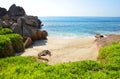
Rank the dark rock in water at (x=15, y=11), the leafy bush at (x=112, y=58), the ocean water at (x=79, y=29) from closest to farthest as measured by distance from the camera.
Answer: the leafy bush at (x=112, y=58), the ocean water at (x=79, y=29), the dark rock in water at (x=15, y=11)

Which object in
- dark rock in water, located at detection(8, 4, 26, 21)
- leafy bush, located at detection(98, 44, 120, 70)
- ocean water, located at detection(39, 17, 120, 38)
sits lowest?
ocean water, located at detection(39, 17, 120, 38)

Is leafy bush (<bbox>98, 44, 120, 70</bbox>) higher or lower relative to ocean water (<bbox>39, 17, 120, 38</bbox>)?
higher

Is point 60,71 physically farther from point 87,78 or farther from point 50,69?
point 87,78

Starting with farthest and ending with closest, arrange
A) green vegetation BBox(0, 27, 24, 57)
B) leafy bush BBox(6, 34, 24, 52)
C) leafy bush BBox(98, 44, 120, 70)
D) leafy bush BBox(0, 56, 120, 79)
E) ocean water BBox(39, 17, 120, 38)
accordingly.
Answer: ocean water BBox(39, 17, 120, 38)
leafy bush BBox(6, 34, 24, 52)
green vegetation BBox(0, 27, 24, 57)
leafy bush BBox(98, 44, 120, 70)
leafy bush BBox(0, 56, 120, 79)

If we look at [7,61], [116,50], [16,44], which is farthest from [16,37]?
[116,50]

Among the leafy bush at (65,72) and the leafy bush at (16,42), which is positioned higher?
the leafy bush at (65,72)

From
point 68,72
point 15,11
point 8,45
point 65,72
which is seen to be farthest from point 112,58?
point 15,11

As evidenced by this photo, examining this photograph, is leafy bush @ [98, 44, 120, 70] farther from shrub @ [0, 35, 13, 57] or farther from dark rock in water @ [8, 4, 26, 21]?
dark rock in water @ [8, 4, 26, 21]

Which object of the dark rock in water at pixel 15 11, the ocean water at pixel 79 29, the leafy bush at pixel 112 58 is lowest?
the ocean water at pixel 79 29

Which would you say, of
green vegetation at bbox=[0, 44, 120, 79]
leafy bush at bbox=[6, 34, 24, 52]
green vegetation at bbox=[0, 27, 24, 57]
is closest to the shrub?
green vegetation at bbox=[0, 27, 24, 57]

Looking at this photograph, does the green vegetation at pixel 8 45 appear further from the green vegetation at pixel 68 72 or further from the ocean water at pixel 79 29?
the ocean water at pixel 79 29

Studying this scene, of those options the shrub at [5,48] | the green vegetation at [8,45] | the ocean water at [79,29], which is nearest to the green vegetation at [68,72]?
the shrub at [5,48]

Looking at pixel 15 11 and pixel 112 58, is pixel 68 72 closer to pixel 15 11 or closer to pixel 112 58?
pixel 112 58

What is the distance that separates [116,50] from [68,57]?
25.8 feet
